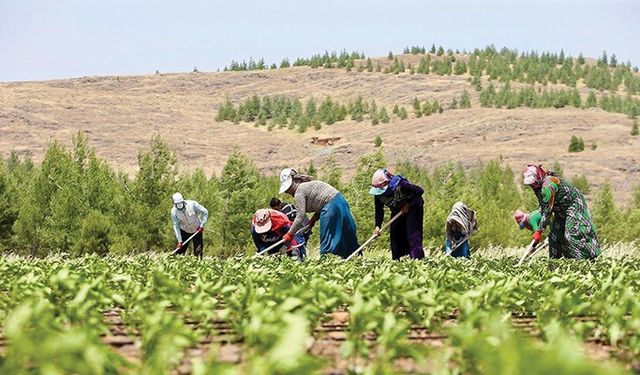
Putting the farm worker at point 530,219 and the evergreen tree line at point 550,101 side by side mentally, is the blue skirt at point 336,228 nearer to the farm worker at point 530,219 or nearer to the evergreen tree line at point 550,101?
the farm worker at point 530,219

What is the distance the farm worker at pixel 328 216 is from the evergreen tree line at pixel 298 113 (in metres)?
84.2

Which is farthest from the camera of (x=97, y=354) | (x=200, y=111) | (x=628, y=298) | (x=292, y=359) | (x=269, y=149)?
(x=200, y=111)

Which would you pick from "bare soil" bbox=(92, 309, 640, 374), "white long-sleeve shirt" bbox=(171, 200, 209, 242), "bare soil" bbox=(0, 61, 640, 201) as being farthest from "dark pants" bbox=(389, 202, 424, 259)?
"bare soil" bbox=(0, 61, 640, 201)

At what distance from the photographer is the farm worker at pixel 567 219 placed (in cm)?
1017

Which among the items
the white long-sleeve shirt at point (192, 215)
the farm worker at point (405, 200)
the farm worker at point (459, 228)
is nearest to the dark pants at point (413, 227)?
the farm worker at point (405, 200)

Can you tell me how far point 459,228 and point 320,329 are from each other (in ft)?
32.2

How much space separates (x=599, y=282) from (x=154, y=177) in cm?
1793

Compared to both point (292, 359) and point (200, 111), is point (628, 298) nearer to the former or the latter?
point (292, 359)

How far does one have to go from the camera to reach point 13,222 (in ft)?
81.9

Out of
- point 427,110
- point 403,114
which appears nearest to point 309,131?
point 403,114

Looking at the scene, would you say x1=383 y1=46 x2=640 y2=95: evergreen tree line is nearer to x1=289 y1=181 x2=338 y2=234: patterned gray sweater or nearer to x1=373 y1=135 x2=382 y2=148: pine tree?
x1=373 y1=135 x2=382 y2=148: pine tree

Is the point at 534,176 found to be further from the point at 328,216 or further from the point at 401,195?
the point at 328,216

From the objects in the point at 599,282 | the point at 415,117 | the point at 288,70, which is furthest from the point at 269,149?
the point at 599,282

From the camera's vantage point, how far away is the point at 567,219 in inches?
411
